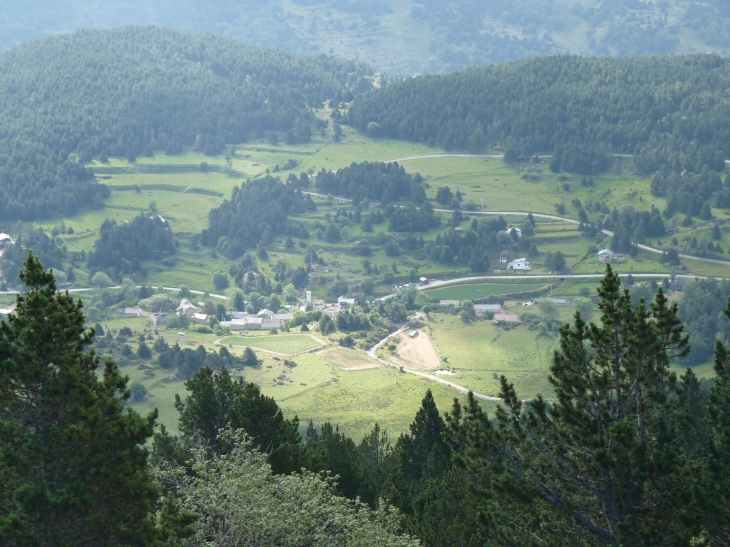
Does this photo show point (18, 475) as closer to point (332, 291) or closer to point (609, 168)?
point (332, 291)

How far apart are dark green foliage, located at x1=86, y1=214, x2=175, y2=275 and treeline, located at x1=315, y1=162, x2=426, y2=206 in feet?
109

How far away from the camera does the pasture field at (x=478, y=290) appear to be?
15150cm

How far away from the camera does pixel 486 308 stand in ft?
474

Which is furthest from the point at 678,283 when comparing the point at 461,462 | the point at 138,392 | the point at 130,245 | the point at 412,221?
the point at 461,462

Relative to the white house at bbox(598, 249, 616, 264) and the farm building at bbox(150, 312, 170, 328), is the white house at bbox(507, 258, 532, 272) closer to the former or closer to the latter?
the white house at bbox(598, 249, 616, 264)

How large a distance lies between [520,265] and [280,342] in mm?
44451

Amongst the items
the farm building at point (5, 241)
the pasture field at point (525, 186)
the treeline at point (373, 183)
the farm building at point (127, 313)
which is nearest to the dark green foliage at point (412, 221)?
the treeline at point (373, 183)

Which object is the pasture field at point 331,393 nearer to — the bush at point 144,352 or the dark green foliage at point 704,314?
the bush at point 144,352

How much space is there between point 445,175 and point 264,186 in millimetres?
33544

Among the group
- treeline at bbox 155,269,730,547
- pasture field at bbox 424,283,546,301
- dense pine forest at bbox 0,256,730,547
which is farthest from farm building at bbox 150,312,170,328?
treeline at bbox 155,269,730,547

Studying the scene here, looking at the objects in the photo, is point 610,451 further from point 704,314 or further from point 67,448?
point 704,314

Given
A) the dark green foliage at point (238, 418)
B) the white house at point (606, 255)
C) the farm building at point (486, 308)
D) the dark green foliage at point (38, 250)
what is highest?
the dark green foliage at point (238, 418)

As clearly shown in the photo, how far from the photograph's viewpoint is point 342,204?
188 metres

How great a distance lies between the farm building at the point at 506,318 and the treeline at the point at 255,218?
48.3 m
